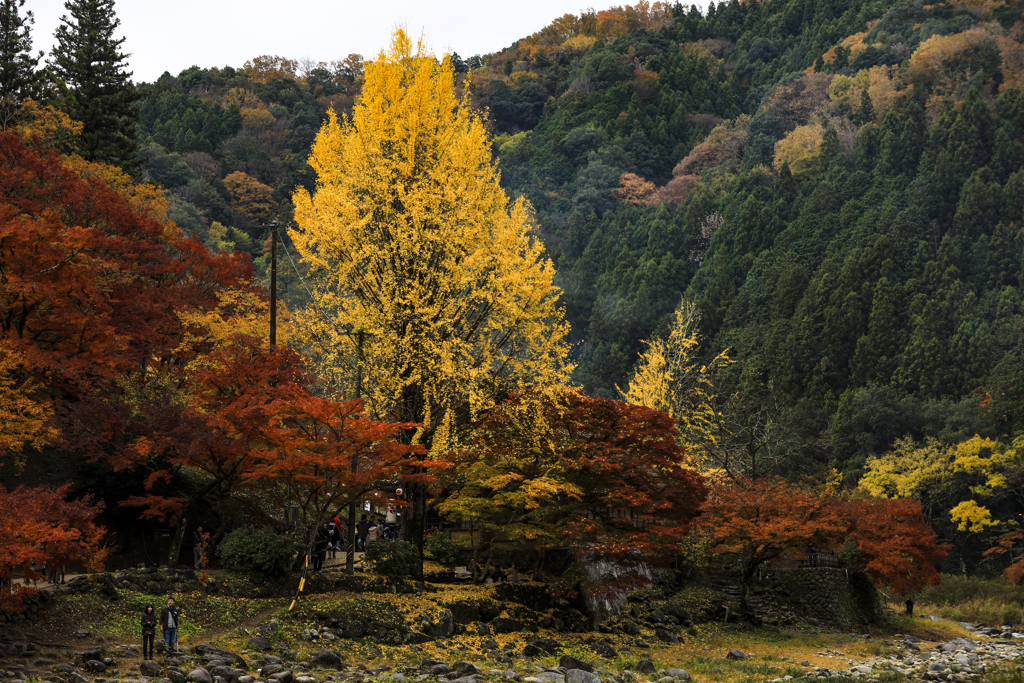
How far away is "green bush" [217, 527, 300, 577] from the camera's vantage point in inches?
699

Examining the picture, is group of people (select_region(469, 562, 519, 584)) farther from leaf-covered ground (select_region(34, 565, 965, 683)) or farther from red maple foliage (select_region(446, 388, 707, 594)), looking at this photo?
red maple foliage (select_region(446, 388, 707, 594))

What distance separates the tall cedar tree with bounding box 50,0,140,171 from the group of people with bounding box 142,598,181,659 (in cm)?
2739

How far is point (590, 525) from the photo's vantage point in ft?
66.3

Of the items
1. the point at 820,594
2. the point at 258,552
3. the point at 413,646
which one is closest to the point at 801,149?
the point at 820,594

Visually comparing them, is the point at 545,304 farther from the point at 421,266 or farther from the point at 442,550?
the point at 442,550

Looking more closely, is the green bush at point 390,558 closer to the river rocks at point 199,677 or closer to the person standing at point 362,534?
the person standing at point 362,534

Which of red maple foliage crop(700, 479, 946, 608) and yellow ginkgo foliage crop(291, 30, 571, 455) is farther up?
yellow ginkgo foliage crop(291, 30, 571, 455)

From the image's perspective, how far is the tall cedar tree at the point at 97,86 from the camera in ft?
121

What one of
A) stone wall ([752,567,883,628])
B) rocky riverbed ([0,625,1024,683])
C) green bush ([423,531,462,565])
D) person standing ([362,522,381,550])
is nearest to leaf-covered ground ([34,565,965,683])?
rocky riverbed ([0,625,1024,683])

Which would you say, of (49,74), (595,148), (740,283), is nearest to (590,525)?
(49,74)

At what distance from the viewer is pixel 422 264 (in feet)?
66.4

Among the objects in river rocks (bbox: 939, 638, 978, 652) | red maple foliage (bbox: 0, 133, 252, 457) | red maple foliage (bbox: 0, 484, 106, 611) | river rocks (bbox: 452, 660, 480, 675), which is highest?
red maple foliage (bbox: 0, 133, 252, 457)

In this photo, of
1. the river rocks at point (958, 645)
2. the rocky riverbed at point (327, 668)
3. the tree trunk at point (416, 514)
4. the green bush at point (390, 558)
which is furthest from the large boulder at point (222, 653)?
the river rocks at point (958, 645)

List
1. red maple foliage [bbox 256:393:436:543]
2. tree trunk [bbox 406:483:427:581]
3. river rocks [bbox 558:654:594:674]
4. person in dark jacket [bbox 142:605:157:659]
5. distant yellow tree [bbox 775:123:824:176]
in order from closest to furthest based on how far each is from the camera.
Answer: person in dark jacket [bbox 142:605:157:659] → river rocks [bbox 558:654:594:674] → red maple foliage [bbox 256:393:436:543] → tree trunk [bbox 406:483:427:581] → distant yellow tree [bbox 775:123:824:176]
